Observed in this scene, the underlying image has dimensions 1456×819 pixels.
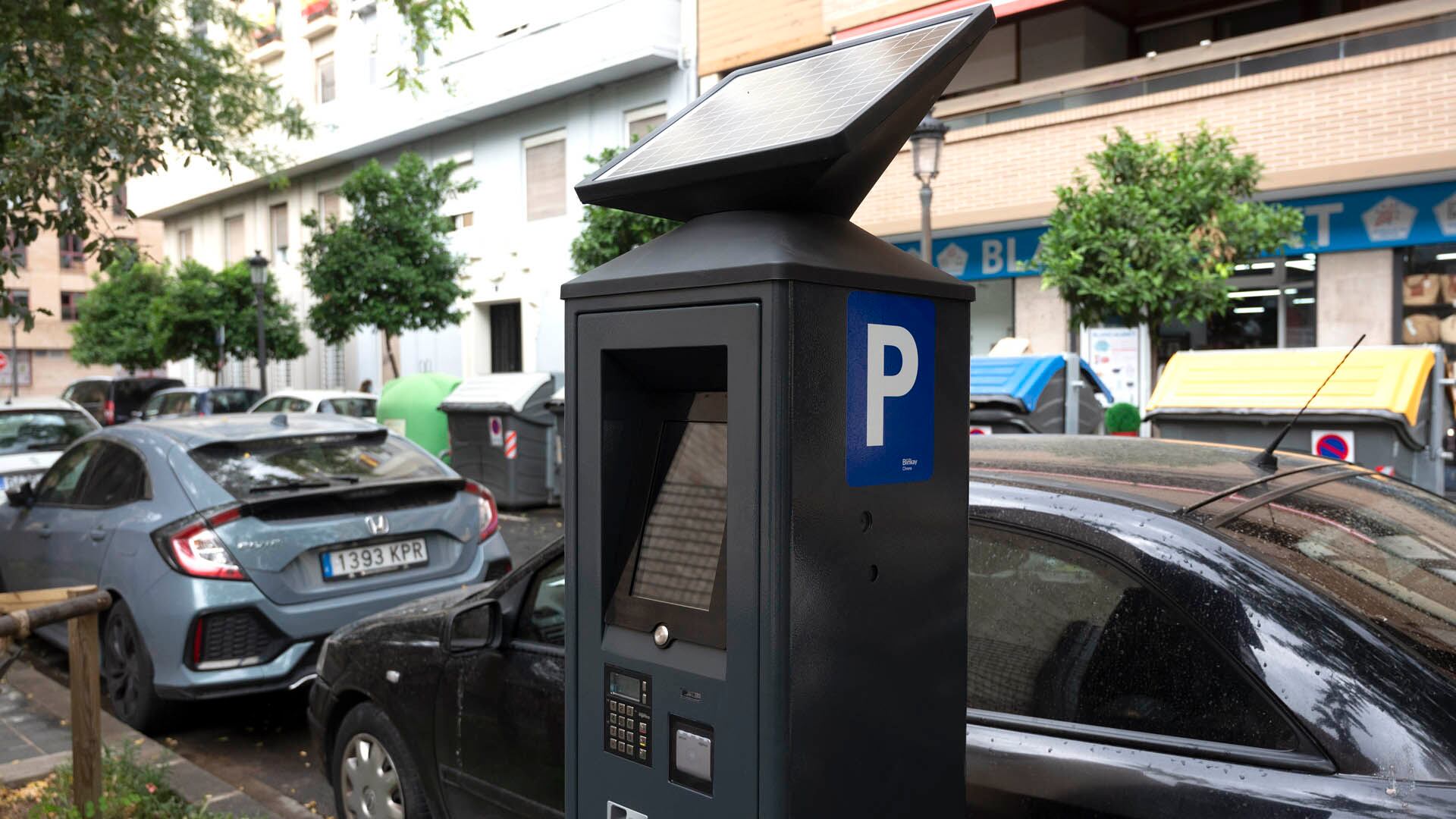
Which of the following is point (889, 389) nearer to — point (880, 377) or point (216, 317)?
point (880, 377)

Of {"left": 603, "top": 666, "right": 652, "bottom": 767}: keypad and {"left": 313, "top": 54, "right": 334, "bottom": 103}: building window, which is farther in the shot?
{"left": 313, "top": 54, "right": 334, "bottom": 103}: building window

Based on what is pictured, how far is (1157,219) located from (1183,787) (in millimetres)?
9808

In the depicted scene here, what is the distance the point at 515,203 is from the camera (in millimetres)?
24141

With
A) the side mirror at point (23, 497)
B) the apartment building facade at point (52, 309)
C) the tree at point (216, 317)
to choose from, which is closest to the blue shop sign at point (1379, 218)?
the side mirror at point (23, 497)

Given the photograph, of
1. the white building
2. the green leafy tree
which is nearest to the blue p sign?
the green leafy tree

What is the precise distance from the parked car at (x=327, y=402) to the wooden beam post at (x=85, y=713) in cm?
1329

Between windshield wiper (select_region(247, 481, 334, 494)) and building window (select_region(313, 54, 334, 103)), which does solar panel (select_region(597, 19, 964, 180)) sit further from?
building window (select_region(313, 54, 334, 103))

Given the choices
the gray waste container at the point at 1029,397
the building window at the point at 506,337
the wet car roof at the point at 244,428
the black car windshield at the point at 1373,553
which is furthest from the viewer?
the building window at the point at 506,337

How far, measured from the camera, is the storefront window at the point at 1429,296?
13.3m

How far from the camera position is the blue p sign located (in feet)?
5.73

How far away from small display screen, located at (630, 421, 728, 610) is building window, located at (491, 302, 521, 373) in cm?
2325

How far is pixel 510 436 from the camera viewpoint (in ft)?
48.0

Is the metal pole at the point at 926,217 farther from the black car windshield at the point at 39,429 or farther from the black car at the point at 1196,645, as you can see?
the black car at the point at 1196,645

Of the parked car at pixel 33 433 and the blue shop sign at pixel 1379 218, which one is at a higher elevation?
the blue shop sign at pixel 1379 218
